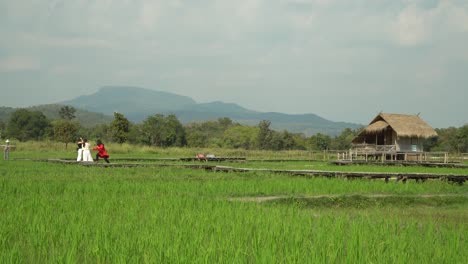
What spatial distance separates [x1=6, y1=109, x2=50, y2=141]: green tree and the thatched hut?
48.2 metres

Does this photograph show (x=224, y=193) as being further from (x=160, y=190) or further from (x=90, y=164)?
(x=90, y=164)

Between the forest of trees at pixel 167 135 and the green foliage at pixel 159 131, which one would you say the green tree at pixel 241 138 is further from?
the green foliage at pixel 159 131

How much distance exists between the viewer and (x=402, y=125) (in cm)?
3334

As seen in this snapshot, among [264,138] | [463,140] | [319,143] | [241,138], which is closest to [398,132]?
[463,140]

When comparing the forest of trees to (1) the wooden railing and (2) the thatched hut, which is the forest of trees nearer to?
(2) the thatched hut

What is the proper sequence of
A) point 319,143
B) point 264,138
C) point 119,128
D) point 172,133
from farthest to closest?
point 319,143
point 264,138
point 172,133
point 119,128

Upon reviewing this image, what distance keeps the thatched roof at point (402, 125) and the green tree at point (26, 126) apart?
1902 inches

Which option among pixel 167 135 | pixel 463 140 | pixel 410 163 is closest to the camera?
pixel 410 163

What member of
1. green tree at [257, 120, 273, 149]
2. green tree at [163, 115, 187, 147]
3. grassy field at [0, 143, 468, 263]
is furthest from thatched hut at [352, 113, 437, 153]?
green tree at [257, 120, 273, 149]

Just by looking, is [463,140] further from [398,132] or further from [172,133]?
[172,133]

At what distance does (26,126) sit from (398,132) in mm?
52605

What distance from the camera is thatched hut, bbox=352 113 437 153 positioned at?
32.9 m

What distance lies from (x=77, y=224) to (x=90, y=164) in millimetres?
12843

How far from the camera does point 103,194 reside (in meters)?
8.71
